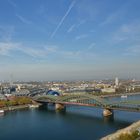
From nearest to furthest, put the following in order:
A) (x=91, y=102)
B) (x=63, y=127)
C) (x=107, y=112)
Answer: (x=63, y=127)
(x=107, y=112)
(x=91, y=102)

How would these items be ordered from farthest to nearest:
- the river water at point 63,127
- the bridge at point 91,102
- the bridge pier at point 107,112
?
the bridge at point 91,102 → the bridge pier at point 107,112 → the river water at point 63,127

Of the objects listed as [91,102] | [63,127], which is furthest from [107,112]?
[63,127]

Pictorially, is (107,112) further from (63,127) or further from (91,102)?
(63,127)

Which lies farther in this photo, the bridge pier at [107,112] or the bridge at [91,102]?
the bridge at [91,102]

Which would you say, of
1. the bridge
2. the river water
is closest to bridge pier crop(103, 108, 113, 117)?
the bridge

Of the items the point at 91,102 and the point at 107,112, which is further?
the point at 91,102

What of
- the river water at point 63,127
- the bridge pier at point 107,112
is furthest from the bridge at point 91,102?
the river water at point 63,127

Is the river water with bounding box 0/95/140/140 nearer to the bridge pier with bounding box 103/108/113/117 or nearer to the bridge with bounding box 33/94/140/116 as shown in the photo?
the bridge pier with bounding box 103/108/113/117

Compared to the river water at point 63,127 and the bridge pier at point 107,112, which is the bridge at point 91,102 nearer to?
the bridge pier at point 107,112
